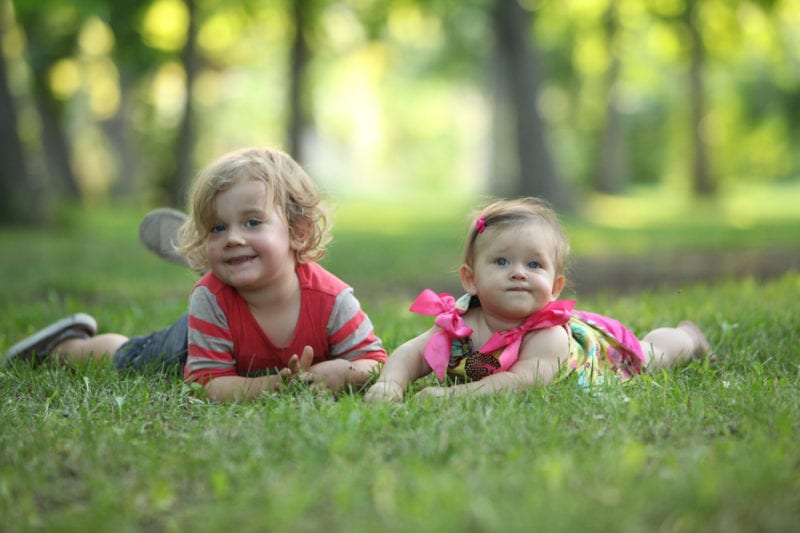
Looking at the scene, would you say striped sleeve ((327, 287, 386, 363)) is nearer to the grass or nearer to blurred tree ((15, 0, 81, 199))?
the grass

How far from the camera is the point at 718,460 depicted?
8.25 feet

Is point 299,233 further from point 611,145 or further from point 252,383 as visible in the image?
point 611,145

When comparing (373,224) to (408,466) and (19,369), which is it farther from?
(408,466)

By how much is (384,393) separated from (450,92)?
150 feet

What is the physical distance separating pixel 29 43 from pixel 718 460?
63.9ft

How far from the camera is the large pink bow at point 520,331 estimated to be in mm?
3475

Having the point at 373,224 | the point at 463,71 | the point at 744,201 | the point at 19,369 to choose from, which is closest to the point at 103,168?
the point at 463,71

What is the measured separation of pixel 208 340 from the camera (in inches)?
144

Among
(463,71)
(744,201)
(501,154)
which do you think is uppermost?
(463,71)

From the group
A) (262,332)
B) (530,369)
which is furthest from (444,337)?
(262,332)

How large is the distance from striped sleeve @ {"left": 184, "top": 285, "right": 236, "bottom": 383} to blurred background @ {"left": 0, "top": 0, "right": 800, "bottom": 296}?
4.84m

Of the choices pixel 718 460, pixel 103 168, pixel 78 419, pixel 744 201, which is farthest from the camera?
pixel 103 168

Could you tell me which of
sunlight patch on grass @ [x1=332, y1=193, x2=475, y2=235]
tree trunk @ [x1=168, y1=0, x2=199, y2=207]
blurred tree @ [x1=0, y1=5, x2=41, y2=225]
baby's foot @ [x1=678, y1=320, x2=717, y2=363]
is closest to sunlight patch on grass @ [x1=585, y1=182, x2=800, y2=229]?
sunlight patch on grass @ [x1=332, y1=193, x2=475, y2=235]

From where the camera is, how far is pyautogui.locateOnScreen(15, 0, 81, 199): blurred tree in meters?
18.7
